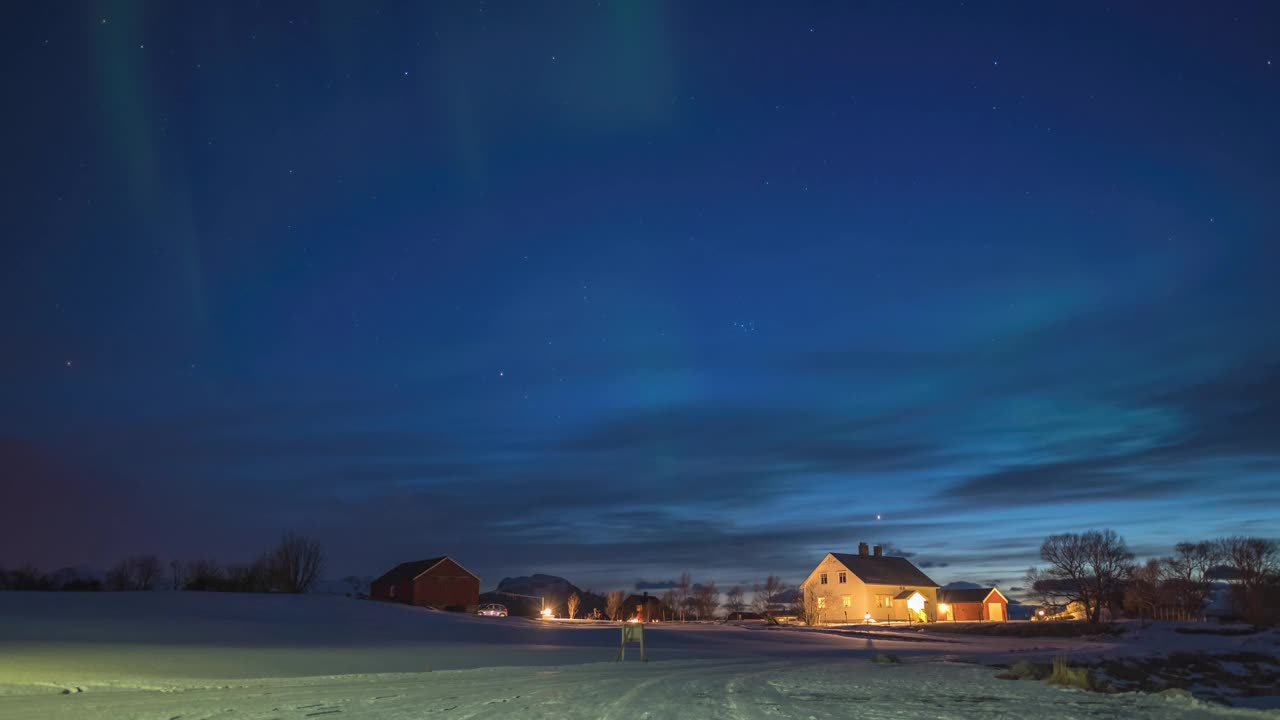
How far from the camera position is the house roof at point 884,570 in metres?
84.6

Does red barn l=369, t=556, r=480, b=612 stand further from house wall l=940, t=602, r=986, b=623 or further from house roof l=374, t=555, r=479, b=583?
house wall l=940, t=602, r=986, b=623

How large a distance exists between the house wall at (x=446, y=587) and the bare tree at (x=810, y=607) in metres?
31.9

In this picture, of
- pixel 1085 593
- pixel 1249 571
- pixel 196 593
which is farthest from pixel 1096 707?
pixel 1249 571

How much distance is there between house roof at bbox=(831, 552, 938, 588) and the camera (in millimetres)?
84562

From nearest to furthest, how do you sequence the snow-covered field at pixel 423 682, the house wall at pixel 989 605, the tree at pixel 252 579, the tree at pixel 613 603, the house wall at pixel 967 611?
the snow-covered field at pixel 423 682
the tree at pixel 252 579
the house wall at pixel 967 611
the house wall at pixel 989 605
the tree at pixel 613 603

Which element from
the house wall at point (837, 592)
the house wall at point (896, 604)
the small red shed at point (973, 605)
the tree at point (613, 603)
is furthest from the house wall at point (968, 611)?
the tree at point (613, 603)

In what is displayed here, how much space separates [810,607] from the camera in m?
82.5

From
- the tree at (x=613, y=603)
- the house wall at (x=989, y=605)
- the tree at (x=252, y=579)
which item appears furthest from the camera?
the tree at (x=613, y=603)

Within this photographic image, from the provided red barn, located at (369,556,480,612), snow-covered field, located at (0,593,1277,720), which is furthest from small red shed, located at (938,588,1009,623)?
snow-covered field, located at (0,593,1277,720)

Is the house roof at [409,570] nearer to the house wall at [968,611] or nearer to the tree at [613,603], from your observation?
the tree at [613,603]

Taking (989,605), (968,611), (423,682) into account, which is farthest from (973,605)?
(423,682)

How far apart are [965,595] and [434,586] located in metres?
54.7

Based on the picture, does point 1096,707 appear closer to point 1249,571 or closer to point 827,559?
point 827,559

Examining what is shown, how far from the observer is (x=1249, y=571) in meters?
81.6
